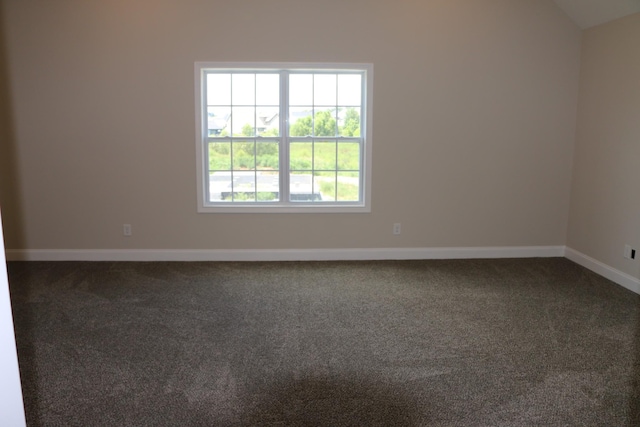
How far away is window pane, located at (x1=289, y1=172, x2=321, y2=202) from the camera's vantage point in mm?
5445

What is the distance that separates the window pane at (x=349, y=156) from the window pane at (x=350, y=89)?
0.42 metres

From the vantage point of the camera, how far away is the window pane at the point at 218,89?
5.25 meters

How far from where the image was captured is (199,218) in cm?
537

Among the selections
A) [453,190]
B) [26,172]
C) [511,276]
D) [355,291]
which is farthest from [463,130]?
[26,172]

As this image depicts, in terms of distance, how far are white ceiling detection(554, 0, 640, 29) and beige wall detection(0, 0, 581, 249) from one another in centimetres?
14

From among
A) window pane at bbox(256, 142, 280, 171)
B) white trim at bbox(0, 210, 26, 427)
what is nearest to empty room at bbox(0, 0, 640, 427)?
window pane at bbox(256, 142, 280, 171)

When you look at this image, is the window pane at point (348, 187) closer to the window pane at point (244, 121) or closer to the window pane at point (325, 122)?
the window pane at point (325, 122)

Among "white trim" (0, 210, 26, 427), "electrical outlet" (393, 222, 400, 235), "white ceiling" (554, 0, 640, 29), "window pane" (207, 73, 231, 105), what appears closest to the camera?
"white trim" (0, 210, 26, 427)

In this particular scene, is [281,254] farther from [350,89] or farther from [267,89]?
[350,89]

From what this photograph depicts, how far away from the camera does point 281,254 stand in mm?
5434

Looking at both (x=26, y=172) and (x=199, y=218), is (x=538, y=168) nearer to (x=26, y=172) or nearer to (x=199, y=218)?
(x=199, y=218)

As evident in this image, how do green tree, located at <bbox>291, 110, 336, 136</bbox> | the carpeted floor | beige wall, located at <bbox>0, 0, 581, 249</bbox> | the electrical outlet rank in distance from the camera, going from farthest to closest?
1. the electrical outlet
2. green tree, located at <bbox>291, 110, 336, 136</bbox>
3. beige wall, located at <bbox>0, 0, 581, 249</bbox>
4. the carpeted floor

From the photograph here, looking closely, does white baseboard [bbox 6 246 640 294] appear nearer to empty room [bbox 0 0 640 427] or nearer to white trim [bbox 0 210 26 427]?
empty room [bbox 0 0 640 427]

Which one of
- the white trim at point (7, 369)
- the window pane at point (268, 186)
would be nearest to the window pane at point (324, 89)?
the window pane at point (268, 186)
